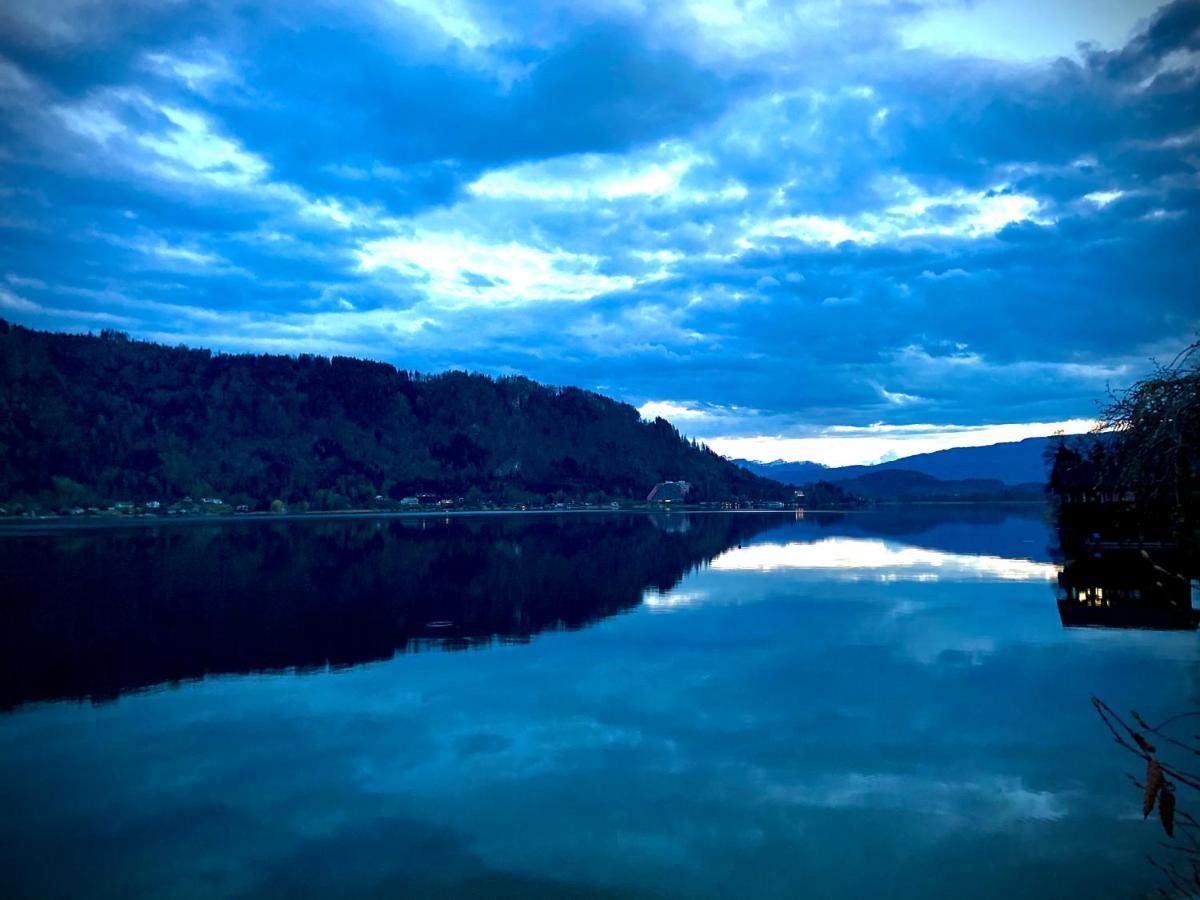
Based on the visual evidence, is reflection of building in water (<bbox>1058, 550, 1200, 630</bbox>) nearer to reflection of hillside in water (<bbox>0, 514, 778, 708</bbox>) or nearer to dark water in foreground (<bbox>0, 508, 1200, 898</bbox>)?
dark water in foreground (<bbox>0, 508, 1200, 898</bbox>)

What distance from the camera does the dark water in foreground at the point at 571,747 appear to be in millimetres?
14555

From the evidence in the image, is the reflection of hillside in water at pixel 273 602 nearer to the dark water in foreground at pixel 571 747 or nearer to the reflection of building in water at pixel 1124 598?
the dark water in foreground at pixel 571 747

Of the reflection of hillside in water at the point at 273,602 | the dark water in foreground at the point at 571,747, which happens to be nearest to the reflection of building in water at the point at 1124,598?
the dark water in foreground at the point at 571,747

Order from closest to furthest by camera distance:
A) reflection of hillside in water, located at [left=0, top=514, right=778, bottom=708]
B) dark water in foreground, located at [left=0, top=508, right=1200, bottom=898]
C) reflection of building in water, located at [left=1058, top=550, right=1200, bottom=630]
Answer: dark water in foreground, located at [left=0, top=508, right=1200, bottom=898] → reflection of hillside in water, located at [left=0, top=514, right=778, bottom=708] → reflection of building in water, located at [left=1058, top=550, right=1200, bottom=630]

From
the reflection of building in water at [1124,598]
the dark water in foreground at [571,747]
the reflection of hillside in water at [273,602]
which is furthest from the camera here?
the reflection of building in water at [1124,598]

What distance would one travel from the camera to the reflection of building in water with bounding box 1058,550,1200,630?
35.5 meters

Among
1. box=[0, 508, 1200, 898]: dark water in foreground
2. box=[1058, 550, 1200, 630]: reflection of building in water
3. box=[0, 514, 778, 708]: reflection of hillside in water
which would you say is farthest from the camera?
box=[1058, 550, 1200, 630]: reflection of building in water

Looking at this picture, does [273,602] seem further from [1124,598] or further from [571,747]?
[1124,598]

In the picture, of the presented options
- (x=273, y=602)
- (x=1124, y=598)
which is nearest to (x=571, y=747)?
(x=273, y=602)

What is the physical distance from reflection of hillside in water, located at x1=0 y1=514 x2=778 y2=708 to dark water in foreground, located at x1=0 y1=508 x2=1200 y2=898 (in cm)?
33

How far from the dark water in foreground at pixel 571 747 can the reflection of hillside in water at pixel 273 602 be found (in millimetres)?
334

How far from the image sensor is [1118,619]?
122ft

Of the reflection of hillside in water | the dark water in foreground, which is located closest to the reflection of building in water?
the dark water in foreground

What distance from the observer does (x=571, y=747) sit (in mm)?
21000
